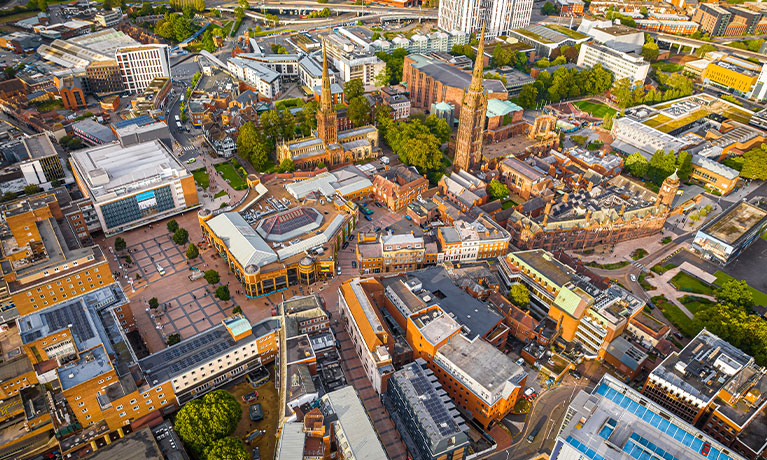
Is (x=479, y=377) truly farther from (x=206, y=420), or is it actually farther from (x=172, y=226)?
(x=172, y=226)

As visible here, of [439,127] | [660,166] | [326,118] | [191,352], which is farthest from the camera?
[439,127]

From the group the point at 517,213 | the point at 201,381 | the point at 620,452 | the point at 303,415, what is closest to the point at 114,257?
the point at 201,381

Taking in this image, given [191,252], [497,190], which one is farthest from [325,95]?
[191,252]

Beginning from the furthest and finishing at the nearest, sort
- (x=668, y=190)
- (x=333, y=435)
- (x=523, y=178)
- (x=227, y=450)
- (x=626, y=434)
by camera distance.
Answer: (x=523, y=178) < (x=668, y=190) < (x=333, y=435) < (x=626, y=434) < (x=227, y=450)

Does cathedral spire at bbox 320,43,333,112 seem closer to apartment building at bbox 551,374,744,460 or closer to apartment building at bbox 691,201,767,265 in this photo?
apartment building at bbox 551,374,744,460

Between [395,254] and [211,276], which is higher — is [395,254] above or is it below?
above

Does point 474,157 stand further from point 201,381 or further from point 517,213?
point 201,381

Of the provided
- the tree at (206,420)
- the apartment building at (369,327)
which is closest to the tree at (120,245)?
the tree at (206,420)

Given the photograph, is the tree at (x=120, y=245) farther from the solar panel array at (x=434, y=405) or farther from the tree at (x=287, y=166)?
the solar panel array at (x=434, y=405)
